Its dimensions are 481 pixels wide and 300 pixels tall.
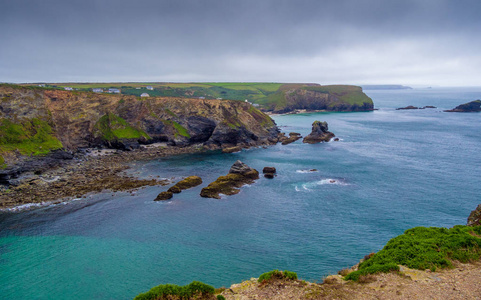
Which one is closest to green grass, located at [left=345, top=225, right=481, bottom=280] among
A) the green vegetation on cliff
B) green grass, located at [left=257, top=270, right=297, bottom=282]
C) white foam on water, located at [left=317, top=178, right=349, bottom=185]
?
green grass, located at [left=257, top=270, right=297, bottom=282]

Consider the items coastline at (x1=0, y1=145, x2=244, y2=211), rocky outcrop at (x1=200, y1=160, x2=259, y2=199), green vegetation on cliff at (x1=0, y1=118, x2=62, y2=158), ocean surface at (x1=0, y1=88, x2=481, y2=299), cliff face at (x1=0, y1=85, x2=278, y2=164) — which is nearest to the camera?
ocean surface at (x1=0, y1=88, x2=481, y2=299)

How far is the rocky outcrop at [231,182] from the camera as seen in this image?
54581 mm

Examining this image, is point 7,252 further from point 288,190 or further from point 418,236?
point 418,236

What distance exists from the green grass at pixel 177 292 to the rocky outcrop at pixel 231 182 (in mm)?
32399

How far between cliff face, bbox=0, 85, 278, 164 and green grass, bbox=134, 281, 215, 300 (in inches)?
2615

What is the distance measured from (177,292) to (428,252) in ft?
69.2

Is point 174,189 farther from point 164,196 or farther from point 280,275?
point 280,275

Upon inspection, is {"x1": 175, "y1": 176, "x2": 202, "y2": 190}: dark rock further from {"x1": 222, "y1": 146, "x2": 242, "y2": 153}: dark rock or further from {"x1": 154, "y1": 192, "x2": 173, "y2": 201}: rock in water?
{"x1": 222, "y1": 146, "x2": 242, "y2": 153}: dark rock

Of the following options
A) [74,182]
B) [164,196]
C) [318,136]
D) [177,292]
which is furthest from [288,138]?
[177,292]

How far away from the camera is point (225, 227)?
138 feet

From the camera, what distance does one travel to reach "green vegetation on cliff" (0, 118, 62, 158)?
219 feet

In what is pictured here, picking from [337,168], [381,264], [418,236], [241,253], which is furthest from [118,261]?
[337,168]

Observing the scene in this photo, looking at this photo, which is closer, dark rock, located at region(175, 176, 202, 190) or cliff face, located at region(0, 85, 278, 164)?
dark rock, located at region(175, 176, 202, 190)

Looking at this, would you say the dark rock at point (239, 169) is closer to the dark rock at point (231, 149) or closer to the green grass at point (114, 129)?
the dark rock at point (231, 149)
